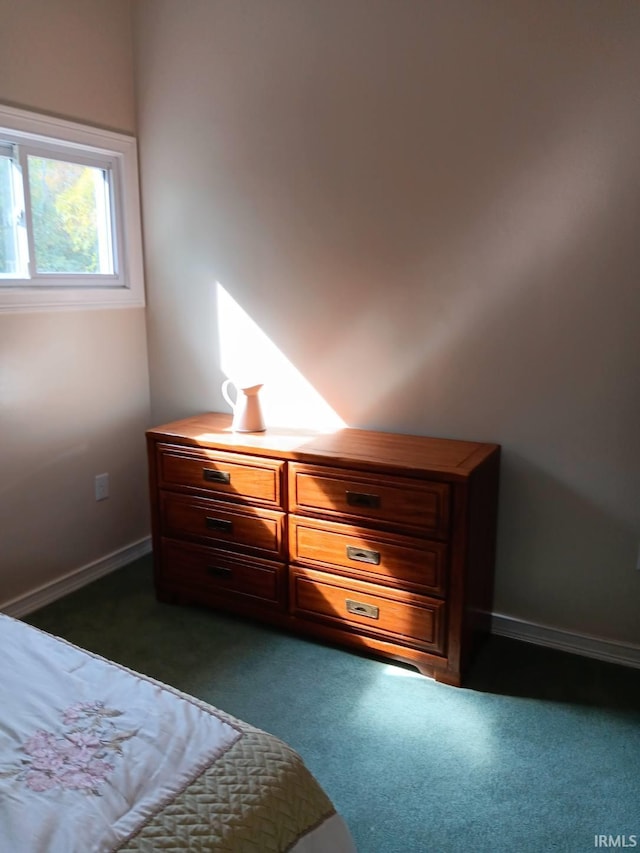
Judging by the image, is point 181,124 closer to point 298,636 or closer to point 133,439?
point 133,439

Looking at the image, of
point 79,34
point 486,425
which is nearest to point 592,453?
point 486,425

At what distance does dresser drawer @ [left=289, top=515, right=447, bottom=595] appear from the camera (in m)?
2.30

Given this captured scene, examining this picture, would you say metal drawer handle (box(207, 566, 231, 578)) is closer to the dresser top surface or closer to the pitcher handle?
the dresser top surface

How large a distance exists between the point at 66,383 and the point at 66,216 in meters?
0.70

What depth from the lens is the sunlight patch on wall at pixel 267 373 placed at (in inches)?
113

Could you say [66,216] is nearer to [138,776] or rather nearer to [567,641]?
[138,776]

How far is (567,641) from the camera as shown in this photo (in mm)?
2535

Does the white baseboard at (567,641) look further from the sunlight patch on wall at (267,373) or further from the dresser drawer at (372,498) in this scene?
the sunlight patch on wall at (267,373)

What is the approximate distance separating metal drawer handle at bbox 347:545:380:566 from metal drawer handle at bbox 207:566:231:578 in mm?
556

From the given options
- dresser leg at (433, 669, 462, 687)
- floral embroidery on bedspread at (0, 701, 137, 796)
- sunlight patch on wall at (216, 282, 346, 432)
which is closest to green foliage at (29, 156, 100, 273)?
sunlight patch on wall at (216, 282, 346, 432)

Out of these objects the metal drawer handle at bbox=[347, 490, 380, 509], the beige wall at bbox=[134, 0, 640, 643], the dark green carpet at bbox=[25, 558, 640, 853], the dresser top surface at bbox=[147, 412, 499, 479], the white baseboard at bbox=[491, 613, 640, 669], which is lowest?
the dark green carpet at bbox=[25, 558, 640, 853]

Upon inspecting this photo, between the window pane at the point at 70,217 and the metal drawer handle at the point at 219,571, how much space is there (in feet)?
4.52

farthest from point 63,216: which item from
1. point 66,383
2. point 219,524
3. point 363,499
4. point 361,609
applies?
point 361,609

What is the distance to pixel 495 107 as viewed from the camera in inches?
92.0
